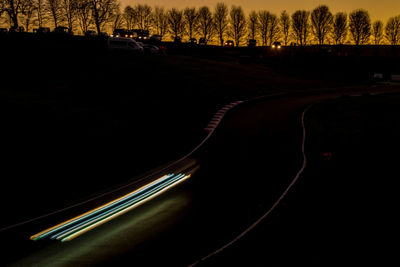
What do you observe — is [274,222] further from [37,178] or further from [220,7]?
[220,7]

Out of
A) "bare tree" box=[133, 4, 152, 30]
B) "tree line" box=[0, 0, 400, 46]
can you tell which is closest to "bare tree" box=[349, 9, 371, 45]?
"tree line" box=[0, 0, 400, 46]

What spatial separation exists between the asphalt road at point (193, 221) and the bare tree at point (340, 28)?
Result: 87438mm

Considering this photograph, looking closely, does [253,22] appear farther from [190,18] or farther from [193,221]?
[193,221]

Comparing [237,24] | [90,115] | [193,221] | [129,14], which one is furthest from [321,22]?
[193,221]

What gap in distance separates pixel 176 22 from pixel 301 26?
36.6m

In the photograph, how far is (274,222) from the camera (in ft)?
29.3

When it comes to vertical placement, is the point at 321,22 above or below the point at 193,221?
above

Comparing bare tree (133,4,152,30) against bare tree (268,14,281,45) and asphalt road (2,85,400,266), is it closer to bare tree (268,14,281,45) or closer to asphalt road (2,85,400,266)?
bare tree (268,14,281,45)

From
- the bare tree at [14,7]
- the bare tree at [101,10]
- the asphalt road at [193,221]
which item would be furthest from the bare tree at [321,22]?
the asphalt road at [193,221]

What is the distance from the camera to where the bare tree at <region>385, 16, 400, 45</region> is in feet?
305

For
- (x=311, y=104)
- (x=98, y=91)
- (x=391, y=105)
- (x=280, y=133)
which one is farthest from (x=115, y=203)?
(x=391, y=105)

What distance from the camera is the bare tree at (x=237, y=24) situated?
98.9 m

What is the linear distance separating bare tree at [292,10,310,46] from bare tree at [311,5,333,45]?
6.43 ft

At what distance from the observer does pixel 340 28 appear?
301 feet
